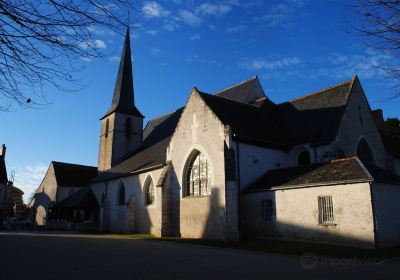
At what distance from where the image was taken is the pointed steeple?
36875 millimetres

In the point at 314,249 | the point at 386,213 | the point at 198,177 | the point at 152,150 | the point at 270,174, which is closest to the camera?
the point at 314,249

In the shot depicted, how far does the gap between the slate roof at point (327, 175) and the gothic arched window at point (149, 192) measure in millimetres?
Answer: 8573

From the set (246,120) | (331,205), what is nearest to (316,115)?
(246,120)

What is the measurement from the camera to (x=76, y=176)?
45375 mm

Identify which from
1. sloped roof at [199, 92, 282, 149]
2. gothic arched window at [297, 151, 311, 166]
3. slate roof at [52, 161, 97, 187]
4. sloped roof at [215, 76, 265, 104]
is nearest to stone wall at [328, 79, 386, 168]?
gothic arched window at [297, 151, 311, 166]

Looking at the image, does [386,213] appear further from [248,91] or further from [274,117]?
[248,91]

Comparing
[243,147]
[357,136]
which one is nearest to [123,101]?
[243,147]

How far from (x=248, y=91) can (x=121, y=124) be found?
591 inches

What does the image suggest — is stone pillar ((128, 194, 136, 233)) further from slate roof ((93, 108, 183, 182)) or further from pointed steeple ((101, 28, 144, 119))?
pointed steeple ((101, 28, 144, 119))

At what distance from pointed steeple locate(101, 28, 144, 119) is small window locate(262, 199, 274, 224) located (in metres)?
22.1

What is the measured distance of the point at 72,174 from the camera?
45.4m

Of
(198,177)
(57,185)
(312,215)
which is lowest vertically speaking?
(312,215)

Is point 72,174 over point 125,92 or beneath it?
beneath

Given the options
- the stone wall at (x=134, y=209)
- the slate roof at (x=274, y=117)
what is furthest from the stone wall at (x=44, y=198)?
the slate roof at (x=274, y=117)
